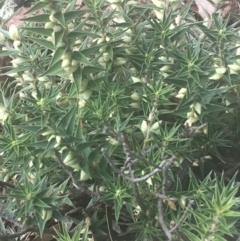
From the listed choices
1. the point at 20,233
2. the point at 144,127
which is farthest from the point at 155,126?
the point at 20,233

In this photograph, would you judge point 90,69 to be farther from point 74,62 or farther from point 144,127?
point 144,127

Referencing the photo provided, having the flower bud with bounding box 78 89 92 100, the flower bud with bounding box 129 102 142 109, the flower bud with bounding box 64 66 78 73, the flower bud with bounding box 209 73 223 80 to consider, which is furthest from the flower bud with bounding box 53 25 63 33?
the flower bud with bounding box 209 73 223 80

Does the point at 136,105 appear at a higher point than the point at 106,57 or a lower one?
lower

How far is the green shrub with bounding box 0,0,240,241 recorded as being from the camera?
1056 mm

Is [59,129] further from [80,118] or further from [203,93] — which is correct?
[203,93]

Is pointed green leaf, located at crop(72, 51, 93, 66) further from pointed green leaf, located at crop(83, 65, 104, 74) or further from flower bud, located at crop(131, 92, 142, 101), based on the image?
flower bud, located at crop(131, 92, 142, 101)

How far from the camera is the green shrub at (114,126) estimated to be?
1056mm

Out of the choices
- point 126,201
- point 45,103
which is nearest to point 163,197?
point 126,201

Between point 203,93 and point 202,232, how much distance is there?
413 millimetres

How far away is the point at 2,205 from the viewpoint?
51.4 inches

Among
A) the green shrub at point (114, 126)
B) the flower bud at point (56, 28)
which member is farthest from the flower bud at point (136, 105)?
the flower bud at point (56, 28)

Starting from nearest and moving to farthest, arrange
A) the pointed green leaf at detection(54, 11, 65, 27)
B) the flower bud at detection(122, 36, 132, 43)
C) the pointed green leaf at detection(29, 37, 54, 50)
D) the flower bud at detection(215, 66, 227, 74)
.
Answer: the pointed green leaf at detection(54, 11, 65, 27)
the pointed green leaf at detection(29, 37, 54, 50)
the flower bud at detection(215, 66, 227, 74)
the flower bud at detection(122, 36, 132, 43)

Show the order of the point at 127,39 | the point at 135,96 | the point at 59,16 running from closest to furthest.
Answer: the point at 59,16, the point at 135,96, the point at 127,39

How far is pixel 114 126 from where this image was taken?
1158 mm
